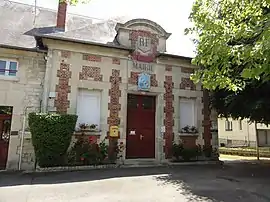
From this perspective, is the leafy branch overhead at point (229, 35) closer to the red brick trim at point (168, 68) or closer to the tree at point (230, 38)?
the tree at point (230, 38)

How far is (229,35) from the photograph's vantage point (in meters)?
6.02

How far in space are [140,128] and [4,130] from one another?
5.44m

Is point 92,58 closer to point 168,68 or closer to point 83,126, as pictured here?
point 83,126

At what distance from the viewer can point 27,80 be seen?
32.6 feet

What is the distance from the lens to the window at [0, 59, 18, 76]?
32.1 ft

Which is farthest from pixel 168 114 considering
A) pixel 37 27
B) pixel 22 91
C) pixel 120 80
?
pixel 37 27

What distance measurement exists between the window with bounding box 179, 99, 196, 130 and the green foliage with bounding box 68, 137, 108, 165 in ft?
13.5

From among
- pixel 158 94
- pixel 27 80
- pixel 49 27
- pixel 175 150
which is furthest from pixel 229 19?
pixel 49 27

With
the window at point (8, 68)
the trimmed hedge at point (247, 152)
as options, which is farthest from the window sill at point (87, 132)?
the trimmed hedge at point (247, 152)

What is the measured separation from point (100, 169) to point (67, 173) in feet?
4.17

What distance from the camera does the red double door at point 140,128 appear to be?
36.2 ft

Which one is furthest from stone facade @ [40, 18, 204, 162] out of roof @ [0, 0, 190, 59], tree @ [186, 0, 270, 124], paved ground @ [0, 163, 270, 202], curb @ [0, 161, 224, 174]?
tree @ [186, 0, 270, 124]

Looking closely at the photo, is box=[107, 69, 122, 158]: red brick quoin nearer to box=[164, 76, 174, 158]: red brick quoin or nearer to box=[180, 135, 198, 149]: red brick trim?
box=[164, 76, 174, 158]: red brick quoin

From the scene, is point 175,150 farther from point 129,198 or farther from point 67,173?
point 129,198
